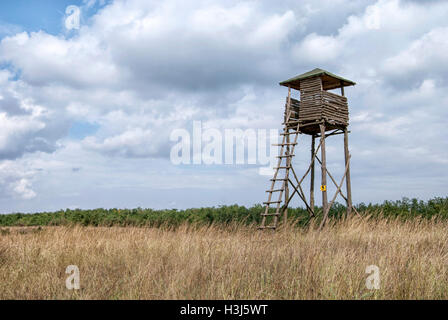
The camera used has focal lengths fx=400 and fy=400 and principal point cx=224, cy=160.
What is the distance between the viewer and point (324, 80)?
696 inches

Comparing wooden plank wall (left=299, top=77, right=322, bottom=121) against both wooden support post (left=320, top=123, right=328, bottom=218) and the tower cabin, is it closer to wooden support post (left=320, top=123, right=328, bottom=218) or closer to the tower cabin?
the tower cabin

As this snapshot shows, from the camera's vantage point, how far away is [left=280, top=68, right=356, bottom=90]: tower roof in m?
16.6

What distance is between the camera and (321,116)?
1630cm

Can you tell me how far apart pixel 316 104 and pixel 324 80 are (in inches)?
71.1

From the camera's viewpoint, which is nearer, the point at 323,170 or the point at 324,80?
the point at 323,170

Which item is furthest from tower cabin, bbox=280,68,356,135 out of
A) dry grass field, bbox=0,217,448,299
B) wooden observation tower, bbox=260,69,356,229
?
dry grass field, bbox=0,217,448,299

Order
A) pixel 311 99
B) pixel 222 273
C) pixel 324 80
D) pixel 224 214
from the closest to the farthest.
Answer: pixel 222 273 < pixel 311 99 < pixel 324 80 < pixel 224 214

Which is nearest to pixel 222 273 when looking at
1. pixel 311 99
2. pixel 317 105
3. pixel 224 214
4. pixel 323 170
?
pixel 323 170

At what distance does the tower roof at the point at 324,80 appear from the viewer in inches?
655

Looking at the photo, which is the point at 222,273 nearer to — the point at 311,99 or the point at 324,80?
the point at 311,99

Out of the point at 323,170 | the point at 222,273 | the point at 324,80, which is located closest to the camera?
the point at 222,273

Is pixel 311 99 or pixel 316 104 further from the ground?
pixel 311 99
